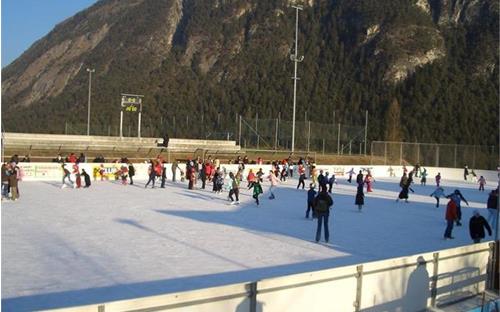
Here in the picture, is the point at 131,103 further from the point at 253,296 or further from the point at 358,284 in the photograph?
the point at 253,296

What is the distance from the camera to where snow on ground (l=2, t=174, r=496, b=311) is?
996cm

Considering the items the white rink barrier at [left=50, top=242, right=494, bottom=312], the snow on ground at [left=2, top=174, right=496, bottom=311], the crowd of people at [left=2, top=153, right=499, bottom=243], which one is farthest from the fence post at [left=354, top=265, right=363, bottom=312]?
the crowd of people at [left=2, top=153, right=499, bottom=243]

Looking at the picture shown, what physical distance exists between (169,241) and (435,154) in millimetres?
47643

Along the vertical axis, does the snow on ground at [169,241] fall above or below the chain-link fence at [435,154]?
below

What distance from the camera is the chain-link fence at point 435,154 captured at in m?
56.1

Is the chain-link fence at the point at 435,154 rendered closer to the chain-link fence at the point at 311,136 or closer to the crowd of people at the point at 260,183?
the chain-link fence at the point at 311,136

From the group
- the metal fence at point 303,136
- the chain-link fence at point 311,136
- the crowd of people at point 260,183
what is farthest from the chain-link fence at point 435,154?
the crowd of people at point 260,183

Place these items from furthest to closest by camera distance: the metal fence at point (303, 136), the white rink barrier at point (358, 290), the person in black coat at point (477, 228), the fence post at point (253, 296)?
the metal fence at point (303, 136) < the person in black coat at point (477, 228) < the fence post at point (253, 296) < the white rink barrier at point (358, 290)

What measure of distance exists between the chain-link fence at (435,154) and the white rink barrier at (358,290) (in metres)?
47.6

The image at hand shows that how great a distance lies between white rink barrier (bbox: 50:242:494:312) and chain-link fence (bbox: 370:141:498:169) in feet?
156

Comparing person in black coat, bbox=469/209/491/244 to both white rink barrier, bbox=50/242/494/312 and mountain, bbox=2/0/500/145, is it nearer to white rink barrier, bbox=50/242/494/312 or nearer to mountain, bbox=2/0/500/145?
white rink barrier, bbox=50/242/494/312

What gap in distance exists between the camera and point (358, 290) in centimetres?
777

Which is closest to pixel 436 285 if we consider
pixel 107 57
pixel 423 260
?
pixel 423 260

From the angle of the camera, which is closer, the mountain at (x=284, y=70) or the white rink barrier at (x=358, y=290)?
the white rink barrier at (x=358, y=290)
